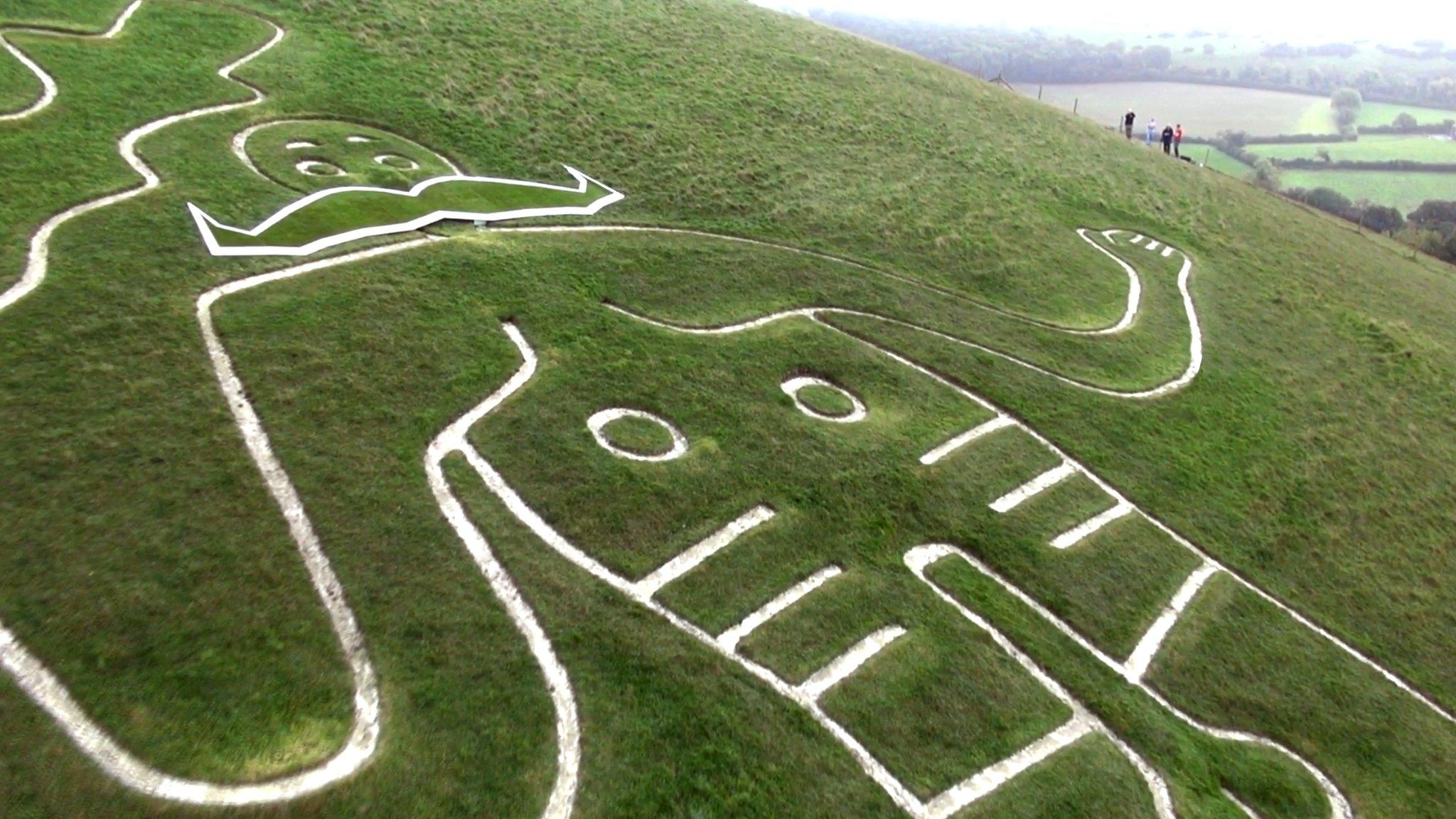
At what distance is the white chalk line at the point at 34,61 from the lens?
68.1ft

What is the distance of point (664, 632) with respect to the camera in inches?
523

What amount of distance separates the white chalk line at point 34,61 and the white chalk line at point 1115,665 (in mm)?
22346

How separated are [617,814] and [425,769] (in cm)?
240

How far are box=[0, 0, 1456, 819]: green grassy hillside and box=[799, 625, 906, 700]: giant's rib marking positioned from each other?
0.19 m

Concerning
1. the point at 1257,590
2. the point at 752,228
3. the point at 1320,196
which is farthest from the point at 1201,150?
the point at 1257,590

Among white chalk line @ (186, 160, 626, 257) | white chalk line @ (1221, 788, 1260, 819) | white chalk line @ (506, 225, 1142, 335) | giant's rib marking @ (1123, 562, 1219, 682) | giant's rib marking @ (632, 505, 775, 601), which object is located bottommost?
white chalk line @ (1221, 788, 1260, 819)

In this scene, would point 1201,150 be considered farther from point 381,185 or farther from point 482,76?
point 381,185

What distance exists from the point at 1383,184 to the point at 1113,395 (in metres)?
62.1

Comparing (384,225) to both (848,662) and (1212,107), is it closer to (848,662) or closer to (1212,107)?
(848,662)

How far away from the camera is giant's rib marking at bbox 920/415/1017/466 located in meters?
18.2

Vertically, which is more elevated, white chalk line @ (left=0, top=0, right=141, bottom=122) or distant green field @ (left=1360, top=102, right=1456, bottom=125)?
white chalk line @ (left=0, top=0, right=141, bottom=122)

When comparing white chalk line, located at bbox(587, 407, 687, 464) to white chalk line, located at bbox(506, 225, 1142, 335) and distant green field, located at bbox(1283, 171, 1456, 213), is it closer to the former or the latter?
white chalk line, located at bbox(506, 225, 1142, 335)

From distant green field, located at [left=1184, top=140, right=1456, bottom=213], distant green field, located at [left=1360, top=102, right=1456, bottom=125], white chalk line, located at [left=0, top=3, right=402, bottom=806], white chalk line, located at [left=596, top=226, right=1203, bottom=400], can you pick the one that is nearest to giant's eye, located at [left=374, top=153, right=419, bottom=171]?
white chalk line, located at [left=596, top=226, right=1203, bottom=400]

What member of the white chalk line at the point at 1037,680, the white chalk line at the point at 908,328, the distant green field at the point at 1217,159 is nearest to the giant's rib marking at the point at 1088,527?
the white chalk line at the point at 1037,680
